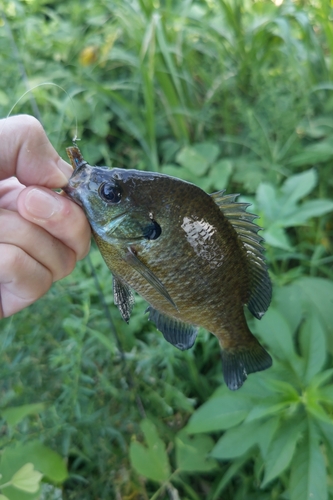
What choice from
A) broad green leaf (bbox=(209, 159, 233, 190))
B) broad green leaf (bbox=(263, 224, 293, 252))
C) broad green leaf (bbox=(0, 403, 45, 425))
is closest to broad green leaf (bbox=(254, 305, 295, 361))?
broad green leaf (bbox=(263, 224, 293, 252))

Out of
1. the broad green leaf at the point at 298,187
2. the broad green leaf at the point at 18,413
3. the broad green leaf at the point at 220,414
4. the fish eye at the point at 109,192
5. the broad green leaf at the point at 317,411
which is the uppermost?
the fish eye at the point at 109,192

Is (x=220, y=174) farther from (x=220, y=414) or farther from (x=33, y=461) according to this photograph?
(x=33, y=461)

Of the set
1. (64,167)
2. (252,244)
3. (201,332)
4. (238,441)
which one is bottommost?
(238,441)

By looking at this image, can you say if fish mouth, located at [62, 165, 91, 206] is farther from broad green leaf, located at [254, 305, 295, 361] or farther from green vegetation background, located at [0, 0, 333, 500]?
broad green leaf, located at [254, 305, 295, 361]

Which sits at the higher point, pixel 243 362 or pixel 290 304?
pixel 243 362

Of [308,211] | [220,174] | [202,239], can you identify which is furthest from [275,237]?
[202,239]

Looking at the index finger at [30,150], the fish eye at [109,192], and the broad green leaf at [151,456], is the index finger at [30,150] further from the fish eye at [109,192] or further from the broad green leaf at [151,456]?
the broad green leaf at [151,456]

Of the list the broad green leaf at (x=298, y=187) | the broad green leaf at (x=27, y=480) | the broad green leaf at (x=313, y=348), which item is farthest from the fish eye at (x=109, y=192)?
the broad green leaf at (x=298, y=187)
